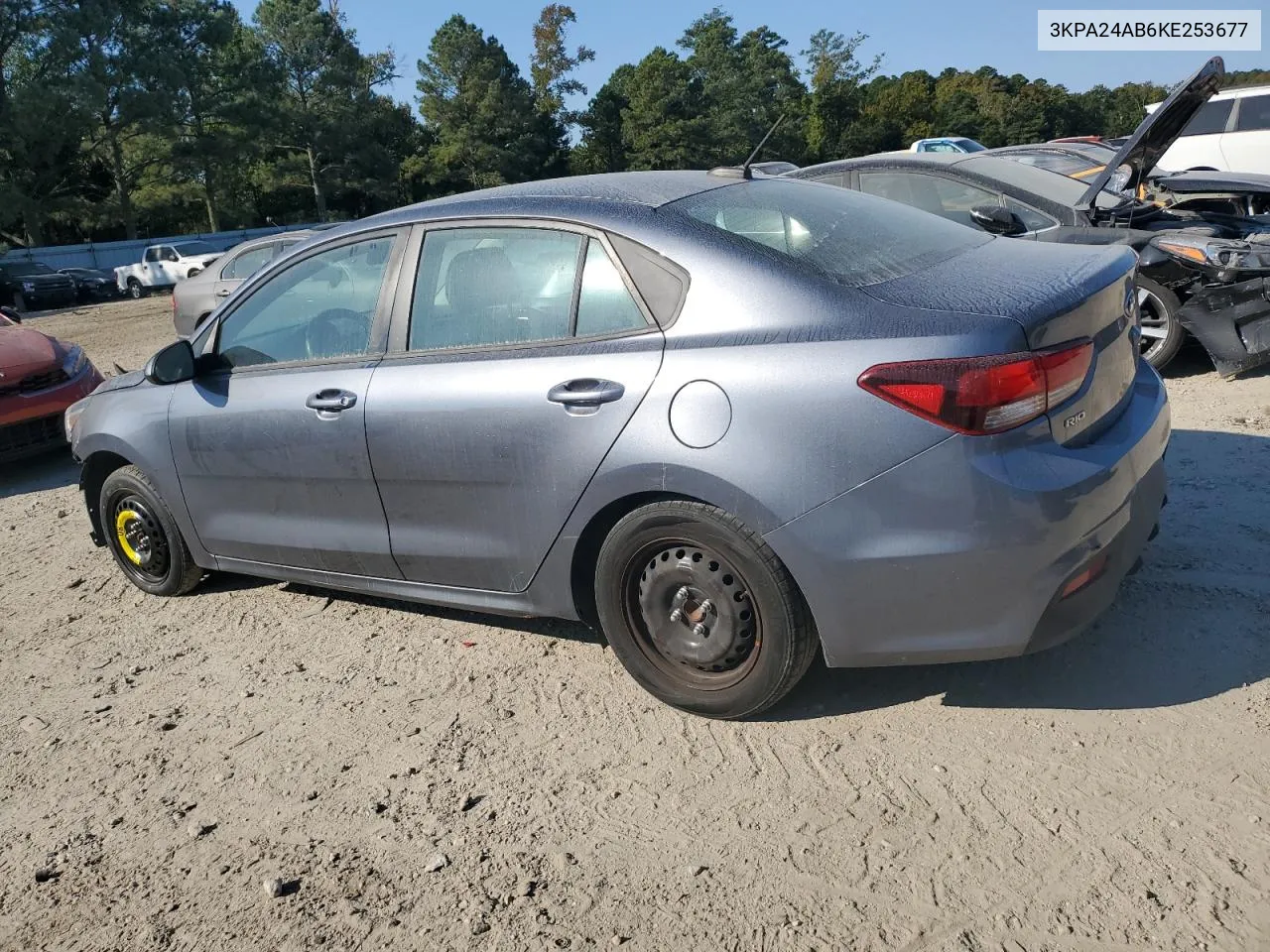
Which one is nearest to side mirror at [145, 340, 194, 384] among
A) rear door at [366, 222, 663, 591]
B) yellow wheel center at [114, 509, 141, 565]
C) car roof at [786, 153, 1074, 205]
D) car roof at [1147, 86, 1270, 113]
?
yellow wheel center at [114, 509, 141, 565]

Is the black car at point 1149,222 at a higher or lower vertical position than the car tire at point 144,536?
higher

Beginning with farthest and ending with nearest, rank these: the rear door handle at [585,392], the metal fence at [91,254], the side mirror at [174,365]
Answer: the metal fence at [91,254] < the side mirror at [174,365] < the rear door handle at [585,392]

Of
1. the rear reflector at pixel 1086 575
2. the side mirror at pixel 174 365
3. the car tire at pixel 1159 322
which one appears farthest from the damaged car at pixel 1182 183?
the side mirror at pixel 174 365

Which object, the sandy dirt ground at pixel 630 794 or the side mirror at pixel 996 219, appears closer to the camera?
the sandy dirt ground at pixel 630 794

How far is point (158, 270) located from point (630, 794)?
3103cm

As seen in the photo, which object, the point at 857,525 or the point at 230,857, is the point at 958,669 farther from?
the point at 230,857

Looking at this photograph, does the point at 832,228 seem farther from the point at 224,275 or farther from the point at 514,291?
the point at 224,275

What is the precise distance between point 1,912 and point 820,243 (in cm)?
303

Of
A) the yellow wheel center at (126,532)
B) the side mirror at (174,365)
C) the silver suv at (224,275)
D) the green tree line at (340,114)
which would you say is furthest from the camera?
the green tree line at (340,114)

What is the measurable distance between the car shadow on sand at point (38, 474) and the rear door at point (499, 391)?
4952 mm

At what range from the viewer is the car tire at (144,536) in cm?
471

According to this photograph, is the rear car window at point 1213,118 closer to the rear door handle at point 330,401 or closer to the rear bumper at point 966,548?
the rear bumper at point 966,548

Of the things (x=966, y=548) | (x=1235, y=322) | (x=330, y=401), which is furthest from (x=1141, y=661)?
(x=1235, y=322)

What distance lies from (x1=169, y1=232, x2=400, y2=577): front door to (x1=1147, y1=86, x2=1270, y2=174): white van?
1557 cm
